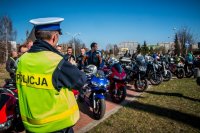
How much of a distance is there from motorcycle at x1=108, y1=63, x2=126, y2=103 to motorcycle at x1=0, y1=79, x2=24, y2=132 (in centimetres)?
406

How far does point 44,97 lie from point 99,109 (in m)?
4.01

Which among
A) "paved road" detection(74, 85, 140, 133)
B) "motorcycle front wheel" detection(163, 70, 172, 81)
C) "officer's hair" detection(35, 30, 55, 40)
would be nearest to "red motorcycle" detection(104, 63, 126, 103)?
"paved road" detection(74, 85, 140, 133)

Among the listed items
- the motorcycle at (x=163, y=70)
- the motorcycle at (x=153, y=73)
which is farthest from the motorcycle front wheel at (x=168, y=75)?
the motorcycle at (x=153, y=73)

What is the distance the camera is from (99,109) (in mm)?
6016

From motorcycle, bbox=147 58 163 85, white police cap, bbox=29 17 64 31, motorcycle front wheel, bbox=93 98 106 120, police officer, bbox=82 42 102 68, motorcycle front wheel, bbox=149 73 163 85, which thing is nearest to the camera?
white police cap, bbox=29 17 64 31

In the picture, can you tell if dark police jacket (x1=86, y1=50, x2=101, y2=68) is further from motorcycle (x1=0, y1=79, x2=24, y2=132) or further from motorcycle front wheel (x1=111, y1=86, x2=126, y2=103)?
motorcycle (x1=0, y1=79, x2=24, y2=132)

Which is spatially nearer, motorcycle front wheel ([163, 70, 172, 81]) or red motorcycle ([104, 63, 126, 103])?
red motorcycle ([104, 63, 126, 103])

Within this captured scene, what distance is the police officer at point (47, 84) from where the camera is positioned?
2.12 metres

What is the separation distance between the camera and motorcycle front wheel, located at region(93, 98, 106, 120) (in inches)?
→ 231

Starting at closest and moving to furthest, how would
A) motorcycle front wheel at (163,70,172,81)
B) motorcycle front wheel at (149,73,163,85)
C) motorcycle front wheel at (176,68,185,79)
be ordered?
motorcycle front wheel at (149,73,163,85)
motorcycle front wheel at (163,70,172,81)
motorcycle front wheel at (176,68,185,79)

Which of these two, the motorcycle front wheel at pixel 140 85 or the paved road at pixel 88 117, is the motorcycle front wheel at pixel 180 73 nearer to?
the motorcycle front wheel at pixel 140 85

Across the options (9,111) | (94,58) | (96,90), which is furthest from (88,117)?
(94,58)

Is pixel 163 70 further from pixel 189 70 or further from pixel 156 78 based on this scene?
pixel 189 70

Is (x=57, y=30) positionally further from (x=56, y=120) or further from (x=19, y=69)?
(x=56, y=120)
